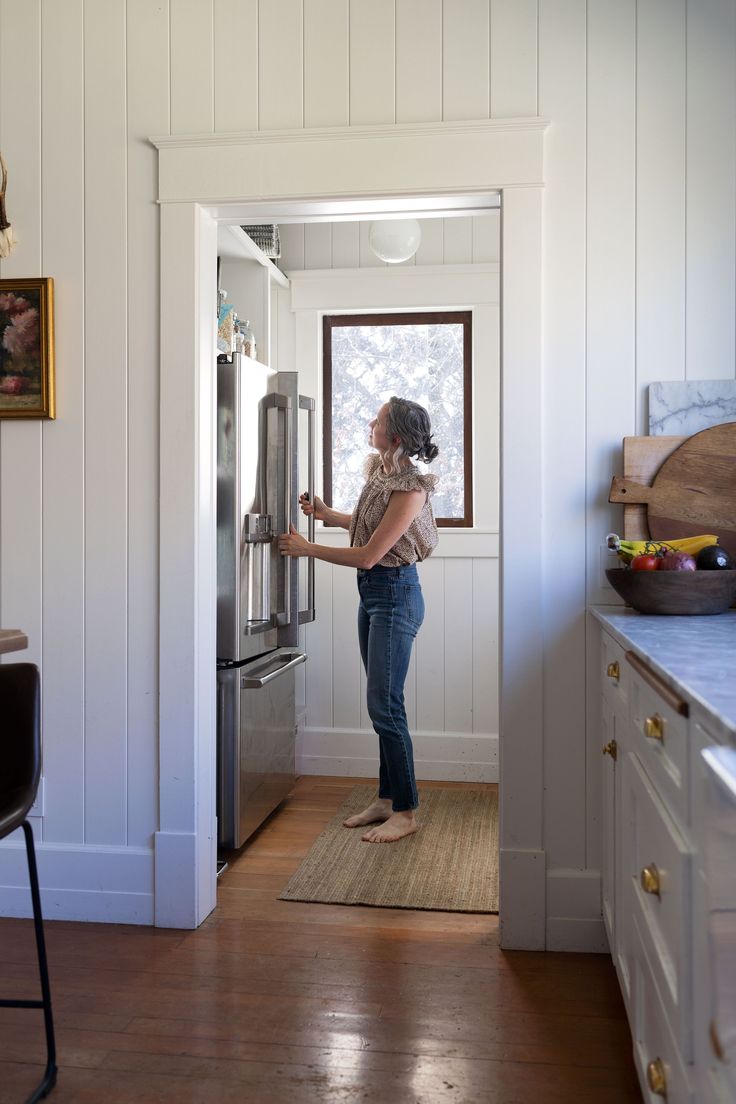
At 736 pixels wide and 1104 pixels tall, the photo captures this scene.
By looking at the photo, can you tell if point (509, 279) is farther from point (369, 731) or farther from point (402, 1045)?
point (369, 731)

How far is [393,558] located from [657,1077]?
6.64ft

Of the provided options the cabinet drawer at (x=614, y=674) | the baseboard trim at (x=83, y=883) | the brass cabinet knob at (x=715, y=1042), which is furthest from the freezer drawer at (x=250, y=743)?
the brass cabinet knob at (x=715, y=1042)

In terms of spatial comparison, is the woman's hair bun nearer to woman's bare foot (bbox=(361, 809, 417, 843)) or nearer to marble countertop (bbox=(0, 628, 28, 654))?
woman's bare foot (bbox=(361, 809, 417, 843))

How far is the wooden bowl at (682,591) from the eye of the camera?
218 centimetres

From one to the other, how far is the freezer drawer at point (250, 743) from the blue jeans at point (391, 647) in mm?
396

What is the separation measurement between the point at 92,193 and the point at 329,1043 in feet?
7.54

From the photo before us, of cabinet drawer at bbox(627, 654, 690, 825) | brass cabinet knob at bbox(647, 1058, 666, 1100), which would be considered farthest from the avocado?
brass cabinet knob at bbox(647, 1058, 666, 1100)

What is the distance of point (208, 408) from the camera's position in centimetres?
277

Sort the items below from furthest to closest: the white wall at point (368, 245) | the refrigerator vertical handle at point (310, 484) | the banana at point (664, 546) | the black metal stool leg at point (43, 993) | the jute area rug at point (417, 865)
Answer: the white wall at point (368, 245) < the refrigerator vertical handle at point (310, 484) < the jute area rug at point (417, 865) < the banana at point (664, 546) < the black metal stool leg at point (43, 993)

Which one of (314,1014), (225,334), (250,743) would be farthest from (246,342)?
(314,1014)

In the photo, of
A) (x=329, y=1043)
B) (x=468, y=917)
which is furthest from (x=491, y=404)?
(x=329, y=1043)

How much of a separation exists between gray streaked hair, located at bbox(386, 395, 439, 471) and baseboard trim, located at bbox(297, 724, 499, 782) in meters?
1.54

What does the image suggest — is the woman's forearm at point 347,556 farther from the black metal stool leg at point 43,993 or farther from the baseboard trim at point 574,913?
the black metal stool leg at point 43,993

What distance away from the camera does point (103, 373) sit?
2715 mm
